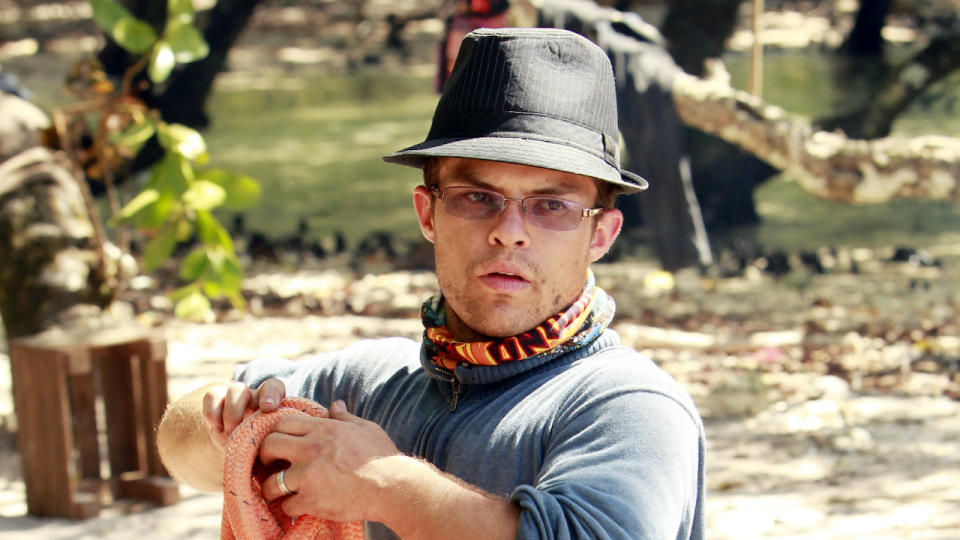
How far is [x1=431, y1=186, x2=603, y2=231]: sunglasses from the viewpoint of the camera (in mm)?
1879

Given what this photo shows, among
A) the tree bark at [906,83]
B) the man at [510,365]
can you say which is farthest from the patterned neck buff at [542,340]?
the tree bark at [906,83]

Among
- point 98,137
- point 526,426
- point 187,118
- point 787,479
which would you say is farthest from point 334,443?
point 187,118

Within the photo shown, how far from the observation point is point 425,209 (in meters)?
2.09

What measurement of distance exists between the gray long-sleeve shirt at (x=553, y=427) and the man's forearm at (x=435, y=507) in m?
0.04

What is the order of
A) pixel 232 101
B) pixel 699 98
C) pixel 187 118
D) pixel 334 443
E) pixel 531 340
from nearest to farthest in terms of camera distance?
1. pixel 334 443
2. pixel 531 340
3. pixel 699 98
4. pixel 187 118
5. pixel 232 101

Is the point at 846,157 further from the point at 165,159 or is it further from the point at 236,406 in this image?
the point at 236,406

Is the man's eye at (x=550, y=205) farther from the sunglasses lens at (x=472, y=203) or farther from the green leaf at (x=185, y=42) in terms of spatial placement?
the green leaf at (x=185, y=42)

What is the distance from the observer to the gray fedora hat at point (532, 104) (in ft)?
5.97

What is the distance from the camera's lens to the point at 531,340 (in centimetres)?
187

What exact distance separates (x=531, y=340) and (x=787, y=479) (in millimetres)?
3249

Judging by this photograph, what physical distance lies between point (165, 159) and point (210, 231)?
38cm

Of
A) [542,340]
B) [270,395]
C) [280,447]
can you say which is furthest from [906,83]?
[280,447]

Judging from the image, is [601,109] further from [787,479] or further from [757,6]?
[757,6]

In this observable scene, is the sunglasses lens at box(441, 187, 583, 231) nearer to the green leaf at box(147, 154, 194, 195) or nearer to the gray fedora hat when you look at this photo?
the gray fedora hat
